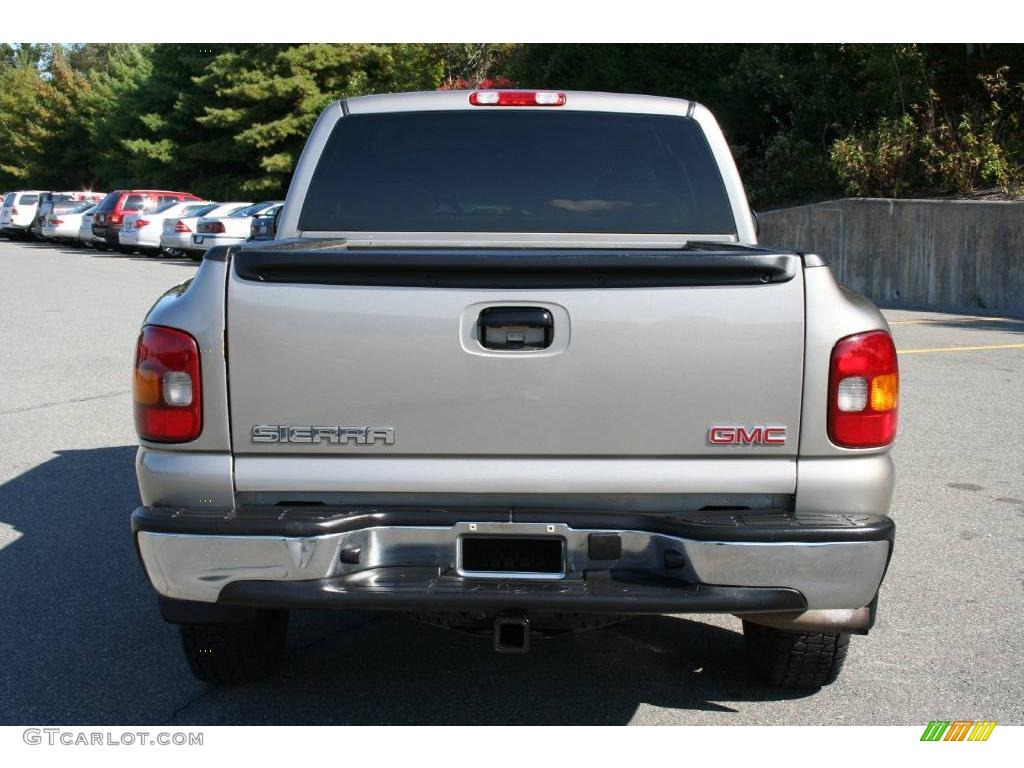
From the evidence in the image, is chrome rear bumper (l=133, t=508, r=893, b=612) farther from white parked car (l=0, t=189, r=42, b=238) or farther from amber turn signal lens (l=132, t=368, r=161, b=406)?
white parked car (l=0, t=189, r=42, b=238)

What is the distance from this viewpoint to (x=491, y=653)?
4.73 m

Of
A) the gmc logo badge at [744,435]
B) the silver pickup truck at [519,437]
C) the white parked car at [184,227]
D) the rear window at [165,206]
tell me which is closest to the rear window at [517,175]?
the silver pickup truck at [519,437]

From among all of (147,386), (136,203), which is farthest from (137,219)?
(147,386)

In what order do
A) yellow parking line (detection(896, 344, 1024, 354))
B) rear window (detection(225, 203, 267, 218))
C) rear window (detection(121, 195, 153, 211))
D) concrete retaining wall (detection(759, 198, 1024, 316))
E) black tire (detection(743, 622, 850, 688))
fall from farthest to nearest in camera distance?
rear window (detection(121, 195, 153, 211))
rear window (detection(225, 203, 267, 218))
concrete retaining wall (detection(759, 198, 1024, 316))
yellow parking line (detection(896, 344, 1024, 354))
black tire (detection(743, 622, 850, 688))

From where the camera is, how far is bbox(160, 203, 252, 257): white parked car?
1187 inches

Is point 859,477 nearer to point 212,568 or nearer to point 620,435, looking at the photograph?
point 620,435

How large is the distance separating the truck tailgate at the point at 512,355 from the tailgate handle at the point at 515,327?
0.05 feet

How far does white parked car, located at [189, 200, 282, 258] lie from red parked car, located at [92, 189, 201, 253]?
5.68 metres

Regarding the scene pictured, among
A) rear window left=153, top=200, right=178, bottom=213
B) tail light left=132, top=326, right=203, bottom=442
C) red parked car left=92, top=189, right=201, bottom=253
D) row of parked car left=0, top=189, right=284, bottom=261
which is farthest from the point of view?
red parked car left=92, top=189, right=201, bottom=253

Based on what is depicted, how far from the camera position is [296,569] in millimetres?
3479

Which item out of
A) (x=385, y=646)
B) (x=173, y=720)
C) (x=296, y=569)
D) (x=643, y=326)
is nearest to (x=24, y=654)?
(x=173, y=720)

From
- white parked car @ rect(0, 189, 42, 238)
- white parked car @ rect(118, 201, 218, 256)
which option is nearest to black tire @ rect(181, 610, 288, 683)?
white parked car @ rect(118, 201, 218, 256)

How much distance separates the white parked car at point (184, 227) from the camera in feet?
98.9

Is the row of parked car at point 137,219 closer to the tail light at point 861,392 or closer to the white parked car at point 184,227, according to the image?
the white parked car at point 184,227
